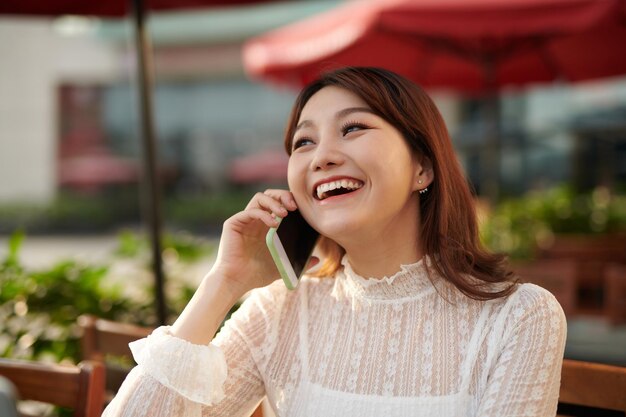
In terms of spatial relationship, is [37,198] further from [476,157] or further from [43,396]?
[43,396]

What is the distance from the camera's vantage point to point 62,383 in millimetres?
1901

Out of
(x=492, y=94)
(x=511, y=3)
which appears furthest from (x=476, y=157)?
(x=511, y=3)

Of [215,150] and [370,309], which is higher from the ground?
[370,309]

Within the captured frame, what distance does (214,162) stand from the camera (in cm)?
2147

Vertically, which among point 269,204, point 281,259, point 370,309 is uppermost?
point 269,204

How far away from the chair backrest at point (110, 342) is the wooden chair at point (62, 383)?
317 millimetres

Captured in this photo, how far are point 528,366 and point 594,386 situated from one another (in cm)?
31

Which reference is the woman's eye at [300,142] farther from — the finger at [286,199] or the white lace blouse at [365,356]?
the white lace blouse at [365,356]

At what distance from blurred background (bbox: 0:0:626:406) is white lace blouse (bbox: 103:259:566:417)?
1625 mm

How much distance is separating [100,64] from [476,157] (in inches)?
458

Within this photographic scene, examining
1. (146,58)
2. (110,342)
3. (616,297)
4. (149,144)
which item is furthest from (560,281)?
(110,342)

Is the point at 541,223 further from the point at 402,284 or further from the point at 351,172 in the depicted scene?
the point at 351,172

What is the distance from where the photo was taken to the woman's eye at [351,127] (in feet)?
5.49

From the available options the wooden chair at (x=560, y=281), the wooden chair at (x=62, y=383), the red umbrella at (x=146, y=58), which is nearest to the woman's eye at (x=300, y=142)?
the wooden chair at (x=62, y=383)
